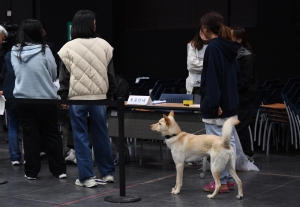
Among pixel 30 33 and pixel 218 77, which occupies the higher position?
pixel 30 33

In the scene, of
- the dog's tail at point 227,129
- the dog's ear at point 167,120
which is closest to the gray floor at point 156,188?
the dog's tail at point 227,129

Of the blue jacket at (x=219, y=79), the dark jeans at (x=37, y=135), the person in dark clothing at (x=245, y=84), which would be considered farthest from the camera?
the person in dark clothing at (x=245, y=84)

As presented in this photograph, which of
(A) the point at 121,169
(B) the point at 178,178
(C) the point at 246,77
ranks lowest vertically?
→ (B) the point at 178,178

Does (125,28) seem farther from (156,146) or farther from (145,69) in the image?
(156,146)

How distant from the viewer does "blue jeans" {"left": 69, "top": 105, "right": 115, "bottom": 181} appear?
23.5 feet

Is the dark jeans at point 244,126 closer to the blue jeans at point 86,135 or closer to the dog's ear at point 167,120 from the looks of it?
the dog's ear at point 167,120

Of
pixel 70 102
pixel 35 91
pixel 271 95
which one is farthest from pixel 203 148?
pixel 271 95

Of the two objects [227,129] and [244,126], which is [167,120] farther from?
[244,126]

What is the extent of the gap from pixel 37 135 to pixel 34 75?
2.35 ft

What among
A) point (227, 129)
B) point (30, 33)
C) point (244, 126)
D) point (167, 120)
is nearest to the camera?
point (227, 129)

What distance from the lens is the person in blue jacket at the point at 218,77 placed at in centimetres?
657

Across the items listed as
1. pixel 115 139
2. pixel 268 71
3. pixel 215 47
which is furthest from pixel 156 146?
pixel 215 47

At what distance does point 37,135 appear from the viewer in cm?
779

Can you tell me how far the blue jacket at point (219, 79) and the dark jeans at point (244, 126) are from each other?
1828 mm
